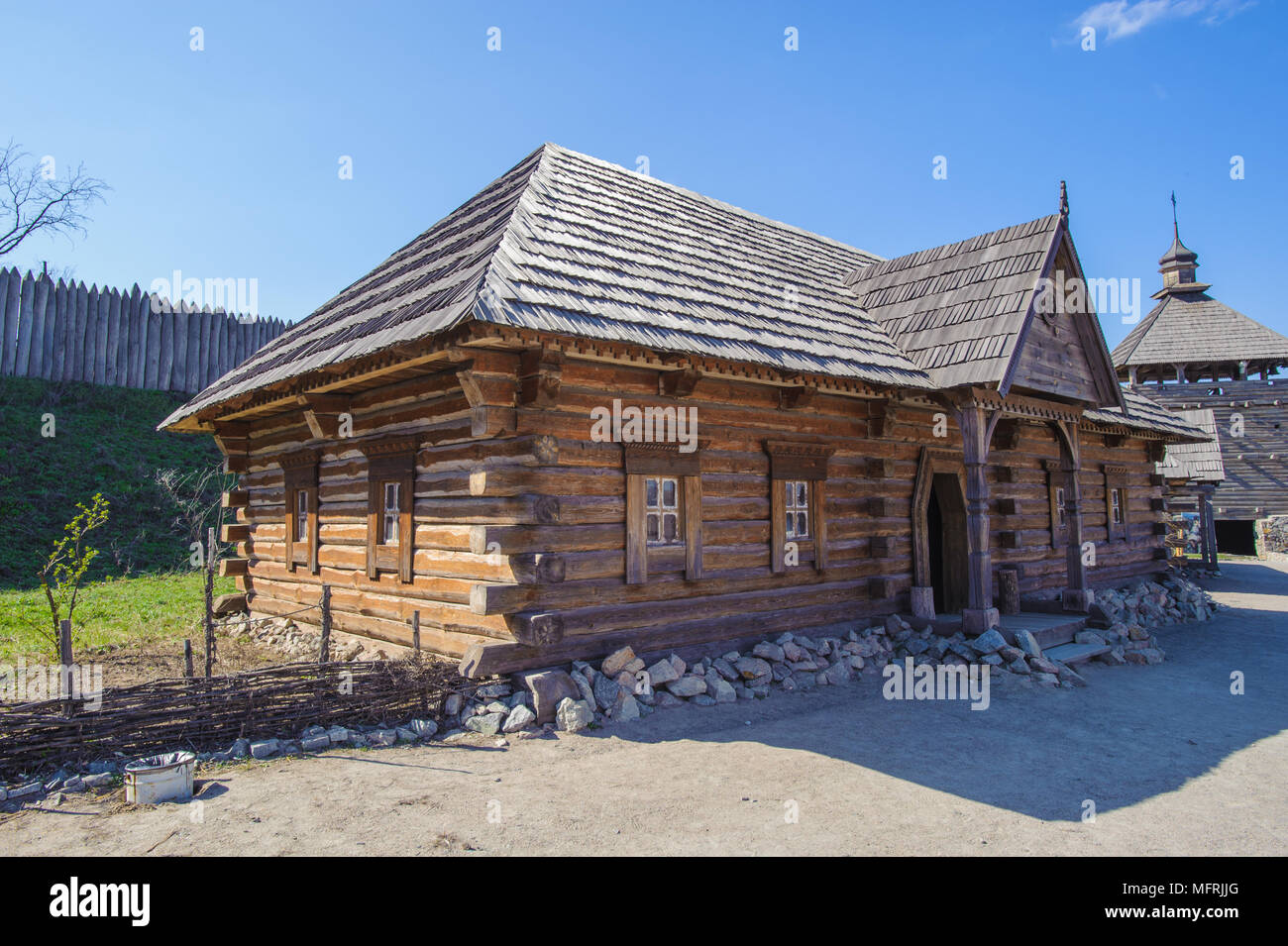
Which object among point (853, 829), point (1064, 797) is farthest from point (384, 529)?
point (1064, 797)

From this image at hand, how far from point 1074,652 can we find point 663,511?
19.7 feet

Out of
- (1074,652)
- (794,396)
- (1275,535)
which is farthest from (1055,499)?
(1275,535)

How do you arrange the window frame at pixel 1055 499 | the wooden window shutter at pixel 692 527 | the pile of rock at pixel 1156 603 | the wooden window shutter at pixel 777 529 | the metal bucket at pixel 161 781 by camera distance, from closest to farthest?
1. the metal bucket at pixel 161 781
2. the wooden window shutter at pixel 692 527
3. the wooden window shutter at pixel 777 529
4. the pile of rock at pixel 1156 603
5. the window frame at pixel 1055 499

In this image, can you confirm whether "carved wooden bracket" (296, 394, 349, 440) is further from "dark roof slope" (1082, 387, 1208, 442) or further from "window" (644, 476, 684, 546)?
"dark roof slope" (1082, 387, 1208, 442)

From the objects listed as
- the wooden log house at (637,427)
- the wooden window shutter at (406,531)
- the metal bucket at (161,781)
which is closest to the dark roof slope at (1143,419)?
the wooden log house at (637,427)

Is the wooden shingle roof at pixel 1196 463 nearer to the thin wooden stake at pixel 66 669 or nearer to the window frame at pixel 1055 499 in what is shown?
the window frame at pixel 1055 499

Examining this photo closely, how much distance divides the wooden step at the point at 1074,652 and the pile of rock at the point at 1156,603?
7.53ft

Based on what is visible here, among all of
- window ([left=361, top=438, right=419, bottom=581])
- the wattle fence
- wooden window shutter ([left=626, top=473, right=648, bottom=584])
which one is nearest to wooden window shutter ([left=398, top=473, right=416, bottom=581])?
window ([left=361, top=438, right=419, bottom=581])

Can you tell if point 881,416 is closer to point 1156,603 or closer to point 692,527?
point 692,527

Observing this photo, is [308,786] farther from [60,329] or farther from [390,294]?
[60,329]

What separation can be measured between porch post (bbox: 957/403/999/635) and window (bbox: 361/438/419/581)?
664cm

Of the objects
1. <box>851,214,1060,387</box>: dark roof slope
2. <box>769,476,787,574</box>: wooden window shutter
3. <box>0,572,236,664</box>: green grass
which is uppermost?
<box>851,214,1060,387</box>: dark roof slope

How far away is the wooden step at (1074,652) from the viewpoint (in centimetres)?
941

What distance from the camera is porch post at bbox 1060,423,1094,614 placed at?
37.0 ft
